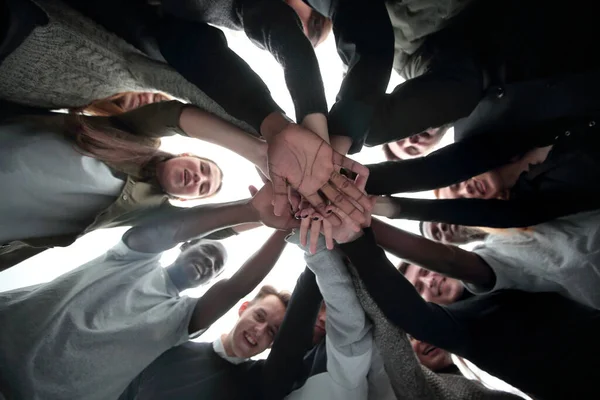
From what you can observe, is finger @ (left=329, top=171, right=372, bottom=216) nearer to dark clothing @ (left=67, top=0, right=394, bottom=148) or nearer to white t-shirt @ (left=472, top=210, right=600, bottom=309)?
dark clothing @ (left=67, top=0, right=394, bottom=148)

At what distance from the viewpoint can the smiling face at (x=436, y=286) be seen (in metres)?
1.14

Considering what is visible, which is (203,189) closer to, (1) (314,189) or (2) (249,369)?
(2) (249,369)

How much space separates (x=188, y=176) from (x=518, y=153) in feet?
2.83

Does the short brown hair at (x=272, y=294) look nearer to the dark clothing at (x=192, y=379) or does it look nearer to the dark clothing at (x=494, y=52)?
the dark clothing at (x=192, y=379)

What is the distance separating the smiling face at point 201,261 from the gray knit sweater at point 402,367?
542 millimetres

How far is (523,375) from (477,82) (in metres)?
0.61

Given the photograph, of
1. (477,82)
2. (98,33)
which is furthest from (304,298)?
(98,33)

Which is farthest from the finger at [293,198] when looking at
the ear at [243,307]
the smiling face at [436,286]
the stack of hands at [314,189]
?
the ear at [243,307]

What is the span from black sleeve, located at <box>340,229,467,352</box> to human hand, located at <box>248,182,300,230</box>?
0.41 ft

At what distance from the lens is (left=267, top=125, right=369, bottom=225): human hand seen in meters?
0.60

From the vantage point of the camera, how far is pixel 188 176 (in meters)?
1.13

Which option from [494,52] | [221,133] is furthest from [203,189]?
[494,52]

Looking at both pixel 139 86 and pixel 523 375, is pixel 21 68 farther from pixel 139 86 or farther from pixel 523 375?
pixel 523 375

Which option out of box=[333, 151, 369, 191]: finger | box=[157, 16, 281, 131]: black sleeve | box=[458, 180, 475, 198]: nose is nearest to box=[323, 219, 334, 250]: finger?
box=[333, 151, 369, 191]: finger
